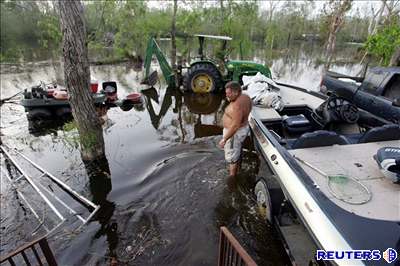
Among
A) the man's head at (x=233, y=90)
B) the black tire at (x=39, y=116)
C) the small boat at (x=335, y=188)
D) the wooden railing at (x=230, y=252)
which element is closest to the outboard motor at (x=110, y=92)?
the black tire at (x=39, y=116)

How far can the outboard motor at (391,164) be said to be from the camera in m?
2.11

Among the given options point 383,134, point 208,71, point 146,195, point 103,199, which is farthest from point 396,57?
point 103,199

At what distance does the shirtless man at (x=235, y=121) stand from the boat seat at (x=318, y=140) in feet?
3.19

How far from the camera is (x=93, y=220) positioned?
10.1 ft

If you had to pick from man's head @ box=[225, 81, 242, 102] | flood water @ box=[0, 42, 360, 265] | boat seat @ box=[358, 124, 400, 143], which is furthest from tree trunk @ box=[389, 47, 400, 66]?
man's head @ box=[225, 81, 242, 102]

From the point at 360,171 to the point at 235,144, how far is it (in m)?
1.76

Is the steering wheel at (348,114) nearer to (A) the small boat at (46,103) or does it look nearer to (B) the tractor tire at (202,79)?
(A) the small boat at (46,103)

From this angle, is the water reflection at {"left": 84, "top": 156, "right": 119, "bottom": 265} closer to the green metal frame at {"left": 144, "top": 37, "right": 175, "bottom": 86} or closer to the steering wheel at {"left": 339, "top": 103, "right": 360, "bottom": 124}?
the steering wheel at {"left": 339, "top": 103, "right": 360, "bottom": 124}

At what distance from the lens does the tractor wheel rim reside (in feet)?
27.9

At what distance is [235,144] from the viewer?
3.76 m

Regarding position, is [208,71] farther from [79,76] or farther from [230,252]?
[230,252]

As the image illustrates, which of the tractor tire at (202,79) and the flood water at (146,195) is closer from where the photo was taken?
the flood water at (146,195)

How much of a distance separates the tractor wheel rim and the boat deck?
6199 millimetres

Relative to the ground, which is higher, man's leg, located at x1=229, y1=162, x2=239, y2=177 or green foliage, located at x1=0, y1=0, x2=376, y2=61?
green foliage, located at x1=0, y1=0, x2=376, y2=61
